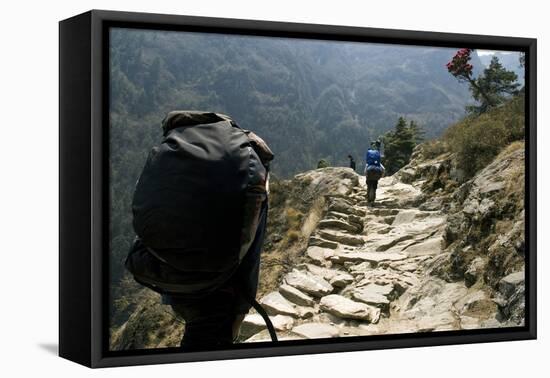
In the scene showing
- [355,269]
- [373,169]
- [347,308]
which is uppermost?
[373,169]

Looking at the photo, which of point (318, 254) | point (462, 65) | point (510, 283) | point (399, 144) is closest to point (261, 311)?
point (318, 254)

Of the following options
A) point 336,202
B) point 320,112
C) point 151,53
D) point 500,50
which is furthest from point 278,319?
point 500,50

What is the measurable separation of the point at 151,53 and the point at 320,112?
1658 millimetres

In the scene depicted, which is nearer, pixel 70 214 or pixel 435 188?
pixel 70 214

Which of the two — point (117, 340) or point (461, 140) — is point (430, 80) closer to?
point (461, 140)

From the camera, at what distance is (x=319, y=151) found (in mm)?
9477

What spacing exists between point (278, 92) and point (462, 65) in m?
1.92

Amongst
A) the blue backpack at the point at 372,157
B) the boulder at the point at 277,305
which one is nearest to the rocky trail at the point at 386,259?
the boulder at the point at 277,305

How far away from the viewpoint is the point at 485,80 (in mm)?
10234

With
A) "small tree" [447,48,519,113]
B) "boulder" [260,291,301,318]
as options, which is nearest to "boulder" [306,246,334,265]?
"boulder" [260,291,301,318]

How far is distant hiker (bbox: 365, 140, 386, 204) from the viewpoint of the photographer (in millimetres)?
9648

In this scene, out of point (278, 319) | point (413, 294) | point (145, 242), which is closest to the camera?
point (145, 242)

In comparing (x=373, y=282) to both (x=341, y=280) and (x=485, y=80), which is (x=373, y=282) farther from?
(x=485, y=80)

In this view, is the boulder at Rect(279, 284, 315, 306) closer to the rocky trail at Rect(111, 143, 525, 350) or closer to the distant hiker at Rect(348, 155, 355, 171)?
the rocky trail at Rect(111, 143, 525, 350)
